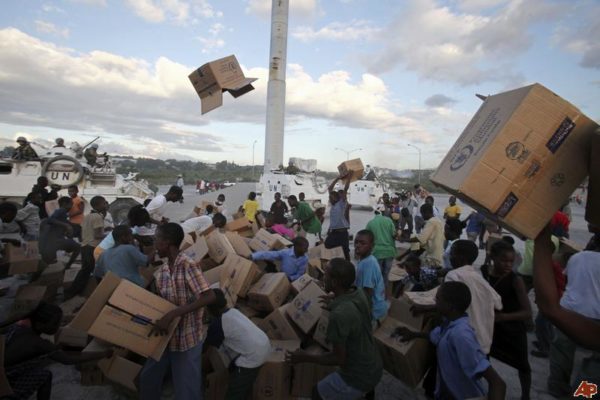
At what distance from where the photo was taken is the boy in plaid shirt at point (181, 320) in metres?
2.55

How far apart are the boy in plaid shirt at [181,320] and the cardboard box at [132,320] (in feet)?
0.36

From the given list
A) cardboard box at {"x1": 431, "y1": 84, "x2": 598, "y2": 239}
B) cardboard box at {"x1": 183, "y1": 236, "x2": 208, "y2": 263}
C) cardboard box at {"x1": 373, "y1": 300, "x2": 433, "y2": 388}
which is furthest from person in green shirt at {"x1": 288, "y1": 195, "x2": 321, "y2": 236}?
cardboard box at {"x1": 431, "y1": 84, "x2": 598, "y2": 239}

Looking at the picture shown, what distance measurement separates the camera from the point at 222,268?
14.7 feet

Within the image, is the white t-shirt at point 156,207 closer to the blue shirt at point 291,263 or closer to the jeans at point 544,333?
the blue shirt at point 291,263

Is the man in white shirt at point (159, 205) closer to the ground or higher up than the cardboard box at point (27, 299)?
higher up

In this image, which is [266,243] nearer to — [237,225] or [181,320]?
[237,225]

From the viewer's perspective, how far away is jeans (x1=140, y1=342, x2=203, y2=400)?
102 inches

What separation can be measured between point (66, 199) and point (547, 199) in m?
6.74

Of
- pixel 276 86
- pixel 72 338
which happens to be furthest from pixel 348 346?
pixel 276 86

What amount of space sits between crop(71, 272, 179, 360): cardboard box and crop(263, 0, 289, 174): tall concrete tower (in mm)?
18722

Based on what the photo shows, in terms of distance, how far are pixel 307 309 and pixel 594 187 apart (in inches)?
107

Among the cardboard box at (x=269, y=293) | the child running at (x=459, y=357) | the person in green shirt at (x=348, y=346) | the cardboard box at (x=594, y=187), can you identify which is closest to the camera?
the cardboard box at (x=594, y=187)

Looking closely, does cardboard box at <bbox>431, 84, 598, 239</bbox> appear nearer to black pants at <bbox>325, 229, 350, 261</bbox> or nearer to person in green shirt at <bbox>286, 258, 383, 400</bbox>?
person in green shirt at <bbox>286, 258, 383, 400</bbox>

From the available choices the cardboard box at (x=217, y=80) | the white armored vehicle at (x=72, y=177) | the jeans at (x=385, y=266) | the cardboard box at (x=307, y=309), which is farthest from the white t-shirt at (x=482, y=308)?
the white armored vehicle at (x=72, y=177)
